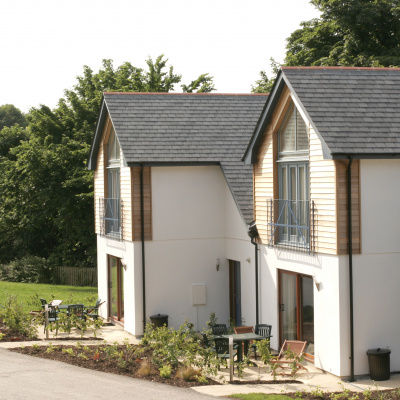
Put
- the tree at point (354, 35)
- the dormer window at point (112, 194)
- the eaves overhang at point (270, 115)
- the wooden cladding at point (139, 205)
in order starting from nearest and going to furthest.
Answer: the eaves overhang at point (270, 115), the wooden cladding at point (139, 205), the dormer window at point (112, 194), the tree at point (354, 35)

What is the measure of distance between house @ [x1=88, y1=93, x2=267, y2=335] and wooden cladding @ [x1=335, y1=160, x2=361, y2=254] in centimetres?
512

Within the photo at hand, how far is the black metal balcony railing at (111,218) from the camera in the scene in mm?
22531

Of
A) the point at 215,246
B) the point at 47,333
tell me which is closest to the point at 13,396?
the point at 47,333

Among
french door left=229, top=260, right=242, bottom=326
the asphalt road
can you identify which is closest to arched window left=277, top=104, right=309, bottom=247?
french door left=229, top=260, right=242, bottom=326

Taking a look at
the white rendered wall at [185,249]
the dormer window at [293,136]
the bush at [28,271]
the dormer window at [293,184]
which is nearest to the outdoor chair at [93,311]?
the white rendered wall at [185,249]

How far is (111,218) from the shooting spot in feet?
76.5

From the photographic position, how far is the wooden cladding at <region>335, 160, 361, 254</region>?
1521cm

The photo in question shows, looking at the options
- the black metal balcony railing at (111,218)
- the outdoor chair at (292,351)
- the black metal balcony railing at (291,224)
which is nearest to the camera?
the outdoor chair at (292,351)

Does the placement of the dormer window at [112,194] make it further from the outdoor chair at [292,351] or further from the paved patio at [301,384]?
the paved patio at [301,384]

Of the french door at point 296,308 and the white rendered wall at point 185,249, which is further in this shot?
the white rendered wall at point 185,249

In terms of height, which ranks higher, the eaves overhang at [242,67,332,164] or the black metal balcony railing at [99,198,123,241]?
the eaves overhang at [242,67,332,164]

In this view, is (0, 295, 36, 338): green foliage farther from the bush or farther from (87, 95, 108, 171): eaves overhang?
the bush

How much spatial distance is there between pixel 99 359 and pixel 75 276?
21.1m

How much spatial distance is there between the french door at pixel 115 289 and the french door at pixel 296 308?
6.68m
